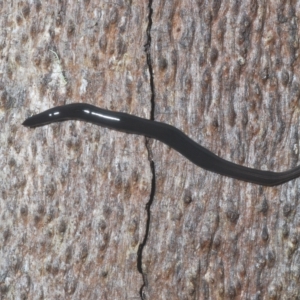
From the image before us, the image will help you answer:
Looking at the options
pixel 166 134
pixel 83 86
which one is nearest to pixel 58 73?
pixel 83 86

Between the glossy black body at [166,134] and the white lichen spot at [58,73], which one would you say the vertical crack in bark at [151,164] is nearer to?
the glossy black body at [166,134]

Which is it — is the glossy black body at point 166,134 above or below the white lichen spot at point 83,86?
below

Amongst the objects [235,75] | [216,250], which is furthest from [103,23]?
[216,250]

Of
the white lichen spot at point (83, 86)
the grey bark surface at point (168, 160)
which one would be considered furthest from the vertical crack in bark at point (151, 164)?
the white lichen spot at point (83, 86)

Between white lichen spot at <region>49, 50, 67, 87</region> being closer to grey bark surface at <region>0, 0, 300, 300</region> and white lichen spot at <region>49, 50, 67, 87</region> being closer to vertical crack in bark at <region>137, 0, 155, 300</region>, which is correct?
grey bark surface at <region>0, 0, 300, 300</region>

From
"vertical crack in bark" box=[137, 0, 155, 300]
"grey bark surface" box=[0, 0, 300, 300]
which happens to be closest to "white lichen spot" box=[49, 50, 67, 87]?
"grey bark surface" box=[0, 0, 300, 300]
